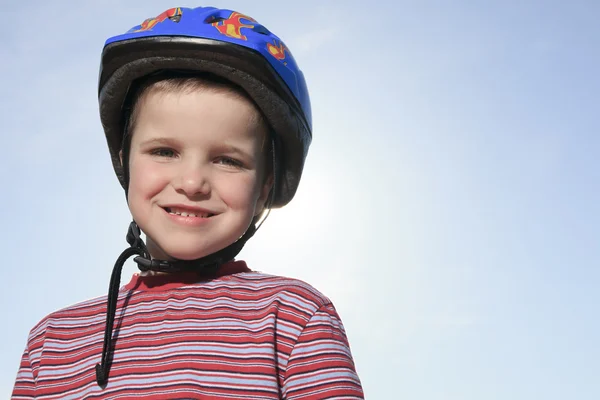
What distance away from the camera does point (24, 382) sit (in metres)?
2.89

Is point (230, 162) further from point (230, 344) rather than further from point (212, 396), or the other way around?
point (212, 396)

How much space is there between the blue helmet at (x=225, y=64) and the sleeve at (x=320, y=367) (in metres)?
0.81

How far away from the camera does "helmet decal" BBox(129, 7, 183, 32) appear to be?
10.4 ft

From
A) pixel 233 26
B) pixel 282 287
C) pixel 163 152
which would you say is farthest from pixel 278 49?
pixel 282 287

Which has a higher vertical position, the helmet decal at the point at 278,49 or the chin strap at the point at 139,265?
the helmet decal at the point at 278,49

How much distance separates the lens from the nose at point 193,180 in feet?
8.67

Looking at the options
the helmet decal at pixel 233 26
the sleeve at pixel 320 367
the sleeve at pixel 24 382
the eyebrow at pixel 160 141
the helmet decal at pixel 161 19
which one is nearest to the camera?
the sleeve at pixel 320 367

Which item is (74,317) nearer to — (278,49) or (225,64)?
(225,64)

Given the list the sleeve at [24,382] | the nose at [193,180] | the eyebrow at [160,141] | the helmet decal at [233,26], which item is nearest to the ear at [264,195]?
the nose at [193,180]

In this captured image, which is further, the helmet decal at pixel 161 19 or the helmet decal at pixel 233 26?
the helmet decal at pixel 161 19

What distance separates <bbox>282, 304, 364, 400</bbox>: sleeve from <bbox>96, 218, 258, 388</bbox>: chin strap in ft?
1.86

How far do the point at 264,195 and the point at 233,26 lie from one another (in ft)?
2.75

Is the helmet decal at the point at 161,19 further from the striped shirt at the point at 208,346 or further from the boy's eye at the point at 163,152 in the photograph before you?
the striped shirt at the point at 208,346

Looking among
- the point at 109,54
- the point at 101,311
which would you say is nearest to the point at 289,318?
the point at 101,311
